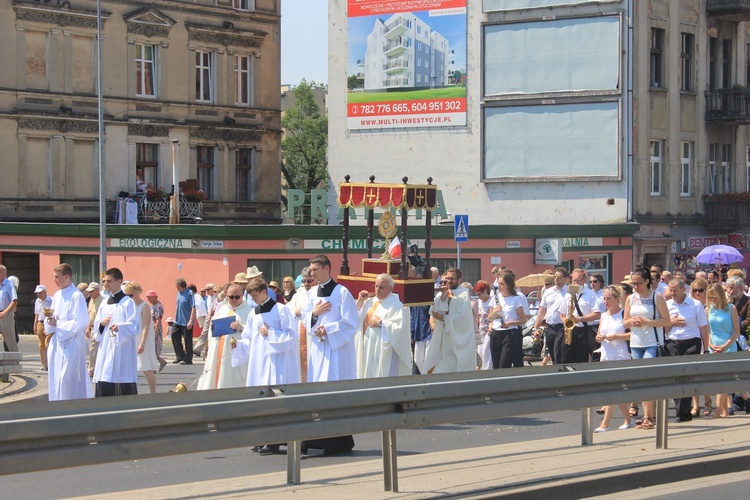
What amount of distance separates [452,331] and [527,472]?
6398 mm

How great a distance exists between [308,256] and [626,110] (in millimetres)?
11983

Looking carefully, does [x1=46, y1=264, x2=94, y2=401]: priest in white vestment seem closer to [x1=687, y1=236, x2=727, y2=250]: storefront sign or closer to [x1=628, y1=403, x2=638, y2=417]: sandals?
[x1=628, y1=403, x2=638, y2=417]: sandals

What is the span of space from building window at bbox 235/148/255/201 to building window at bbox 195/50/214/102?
9.23 feet

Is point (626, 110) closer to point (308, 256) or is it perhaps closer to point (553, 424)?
point (308, 256)

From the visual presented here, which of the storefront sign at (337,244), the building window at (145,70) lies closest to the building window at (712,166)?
the storefront sign at (337,244)

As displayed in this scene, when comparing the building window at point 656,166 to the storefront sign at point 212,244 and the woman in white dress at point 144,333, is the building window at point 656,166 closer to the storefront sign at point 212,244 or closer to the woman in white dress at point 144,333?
the storefront sign at point 212,244

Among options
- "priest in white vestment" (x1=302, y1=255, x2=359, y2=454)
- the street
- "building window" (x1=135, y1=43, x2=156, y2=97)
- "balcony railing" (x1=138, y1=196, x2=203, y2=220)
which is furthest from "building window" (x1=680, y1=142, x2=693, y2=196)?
"priest in white vestment" (x1=302, y1=255, x2=359, y2=454)

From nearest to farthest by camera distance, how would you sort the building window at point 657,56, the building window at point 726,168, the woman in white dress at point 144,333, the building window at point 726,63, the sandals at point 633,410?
the sandals at point 633,410
the woman in white dress at point 144,333
the building window at point 657,56
the building window at point 726,63
the building window at point 726,168

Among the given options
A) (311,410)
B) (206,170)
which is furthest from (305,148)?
(311,410)

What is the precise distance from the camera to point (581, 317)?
16.5 meters

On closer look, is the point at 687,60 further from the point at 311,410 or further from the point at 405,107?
the point at 311,410

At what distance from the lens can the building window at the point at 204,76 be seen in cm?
4794

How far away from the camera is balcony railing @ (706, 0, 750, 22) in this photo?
42.8 meters

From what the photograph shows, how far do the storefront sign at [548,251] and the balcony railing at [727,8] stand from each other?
440 inches
